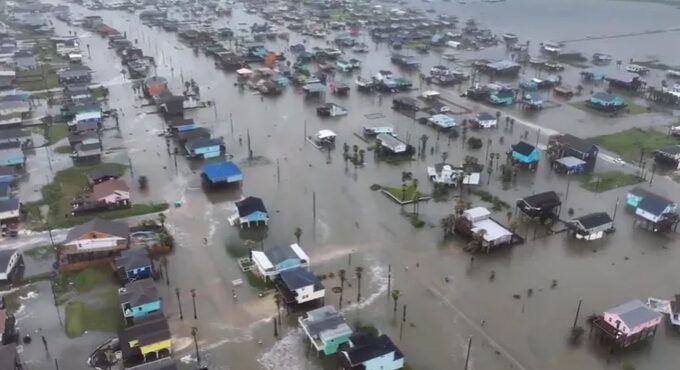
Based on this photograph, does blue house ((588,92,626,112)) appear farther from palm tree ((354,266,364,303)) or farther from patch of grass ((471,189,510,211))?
palm tree ((354,266,364,303))

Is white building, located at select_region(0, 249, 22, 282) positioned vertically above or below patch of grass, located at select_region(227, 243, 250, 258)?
above

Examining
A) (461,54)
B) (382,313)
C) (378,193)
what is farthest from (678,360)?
(461,54)

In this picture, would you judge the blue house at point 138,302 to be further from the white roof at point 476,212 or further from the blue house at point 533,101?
the blue house at point 533,101

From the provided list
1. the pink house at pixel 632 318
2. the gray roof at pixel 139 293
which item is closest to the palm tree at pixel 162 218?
the gray roof at pixel 139 293

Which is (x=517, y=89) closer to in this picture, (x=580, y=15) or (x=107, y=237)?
(x=107, y=237)

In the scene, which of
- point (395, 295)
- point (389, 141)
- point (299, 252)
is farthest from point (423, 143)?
point (395, 295)

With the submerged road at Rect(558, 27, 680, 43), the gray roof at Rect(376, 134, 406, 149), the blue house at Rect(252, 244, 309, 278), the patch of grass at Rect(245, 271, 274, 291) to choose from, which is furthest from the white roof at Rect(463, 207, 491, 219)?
the submerged road at Rect(558, 27, 680, 43)

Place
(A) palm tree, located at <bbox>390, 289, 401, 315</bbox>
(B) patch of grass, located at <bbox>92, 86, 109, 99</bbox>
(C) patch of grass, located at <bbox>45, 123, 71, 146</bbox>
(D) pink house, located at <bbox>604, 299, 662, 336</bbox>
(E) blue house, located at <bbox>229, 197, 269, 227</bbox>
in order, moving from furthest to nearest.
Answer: (B) patch of grass, located at <bbox>92, 86, 109, 99</bbox> < (C) patch of grass, located at <bbox>45, 123, 71, 146</bbox> < (E) blue house, located at <bbox>229, 197, 269, 227</bbox> < (A) palm tree, located at <bbox>390, 289, 401, 315</bbox> < (D) pink house, located at <bbox>604, 299, 662, 336</bbox>
